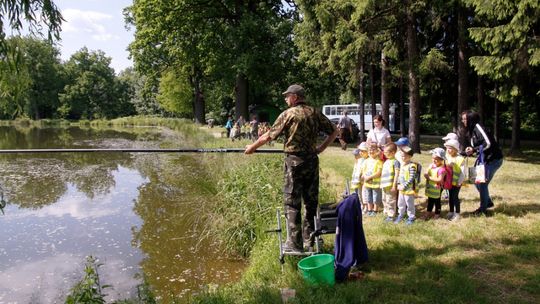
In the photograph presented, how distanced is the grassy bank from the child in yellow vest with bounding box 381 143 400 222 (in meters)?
0.22

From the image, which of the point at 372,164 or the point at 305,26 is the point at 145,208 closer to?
the point at 372,164

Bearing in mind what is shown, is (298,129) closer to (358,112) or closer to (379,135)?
(379,135)

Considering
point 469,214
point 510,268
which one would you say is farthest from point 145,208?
point 510,268

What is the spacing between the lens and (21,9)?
4.25 m

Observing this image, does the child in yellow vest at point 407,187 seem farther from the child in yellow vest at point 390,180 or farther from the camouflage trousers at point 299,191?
the camouflage trousers at point 299,191

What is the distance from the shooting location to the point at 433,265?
5078 millimetres

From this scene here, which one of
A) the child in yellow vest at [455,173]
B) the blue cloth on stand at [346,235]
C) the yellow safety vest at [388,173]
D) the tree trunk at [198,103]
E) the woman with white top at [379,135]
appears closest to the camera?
the blue cloth on stand at [346,235]

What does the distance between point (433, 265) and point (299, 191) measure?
1.74 meters

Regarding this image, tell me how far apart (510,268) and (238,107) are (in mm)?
21636

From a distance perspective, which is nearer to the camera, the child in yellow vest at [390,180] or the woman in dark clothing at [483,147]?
the woman in dark clothing at [483,147]

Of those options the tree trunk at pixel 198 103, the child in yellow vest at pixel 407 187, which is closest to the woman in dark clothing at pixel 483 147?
the child in yellow vest at pixel 407 187

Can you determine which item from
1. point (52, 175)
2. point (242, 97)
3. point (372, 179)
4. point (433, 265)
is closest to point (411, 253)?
point (433, 265)

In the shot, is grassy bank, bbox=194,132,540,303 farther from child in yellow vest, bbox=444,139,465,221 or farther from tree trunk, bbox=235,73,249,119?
tree trunk, bbox=235,73,249,119

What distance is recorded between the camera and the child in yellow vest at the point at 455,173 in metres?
6.91
